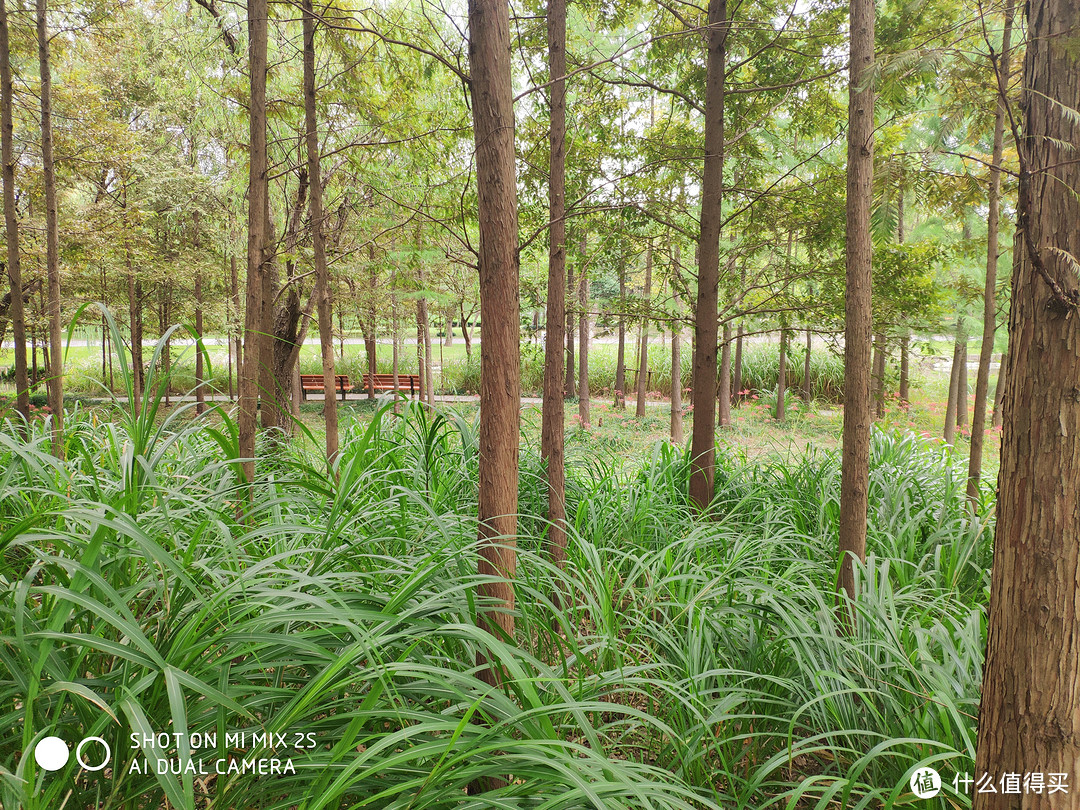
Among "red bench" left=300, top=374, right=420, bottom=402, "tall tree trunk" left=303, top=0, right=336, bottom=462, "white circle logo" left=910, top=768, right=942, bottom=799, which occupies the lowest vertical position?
"white circle logo" left=910, top=768, right=942, bottom=799

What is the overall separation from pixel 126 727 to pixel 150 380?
38.5 inches

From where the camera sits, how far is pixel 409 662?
1.43 metres

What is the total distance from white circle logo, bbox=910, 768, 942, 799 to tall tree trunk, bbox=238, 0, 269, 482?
316cm

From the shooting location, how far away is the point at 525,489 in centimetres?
377

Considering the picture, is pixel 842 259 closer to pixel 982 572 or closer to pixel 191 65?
pixel 982 572

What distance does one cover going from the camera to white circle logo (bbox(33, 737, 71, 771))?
3.64 feet

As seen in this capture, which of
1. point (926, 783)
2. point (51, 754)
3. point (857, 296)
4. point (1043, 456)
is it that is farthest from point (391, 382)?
point (1043, 456)

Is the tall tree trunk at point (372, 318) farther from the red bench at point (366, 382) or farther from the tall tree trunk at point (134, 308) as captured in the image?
the tall tree trunk at point (134, 308)

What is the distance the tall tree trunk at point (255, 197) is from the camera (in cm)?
336

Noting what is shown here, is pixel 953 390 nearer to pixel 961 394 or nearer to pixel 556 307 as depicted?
pixel 961 394

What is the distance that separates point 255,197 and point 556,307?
2.01 m

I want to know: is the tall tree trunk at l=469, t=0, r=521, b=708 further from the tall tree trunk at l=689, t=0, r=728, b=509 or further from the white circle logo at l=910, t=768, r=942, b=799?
the tall tree trunk at l=689, t=0, r=728, b=509

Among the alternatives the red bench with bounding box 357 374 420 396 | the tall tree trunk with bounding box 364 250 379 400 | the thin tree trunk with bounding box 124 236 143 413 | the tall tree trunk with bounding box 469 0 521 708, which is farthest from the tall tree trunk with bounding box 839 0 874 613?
the red bench with bounding box 357 374 420 396

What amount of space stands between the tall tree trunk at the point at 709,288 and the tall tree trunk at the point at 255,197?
3.19 m
